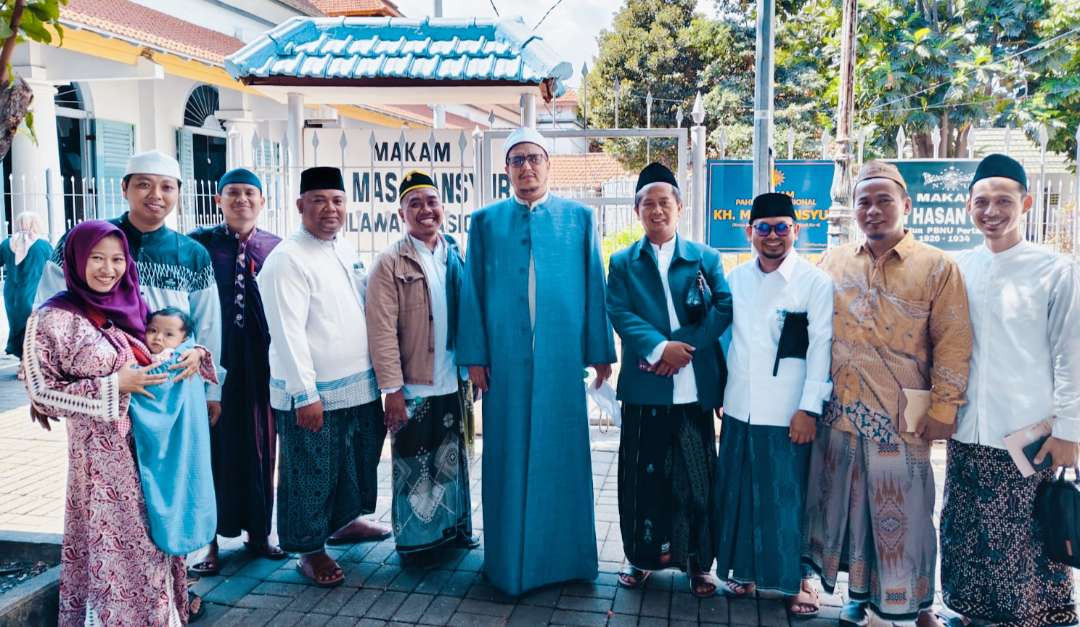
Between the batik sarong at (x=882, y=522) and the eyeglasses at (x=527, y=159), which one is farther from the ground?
the eyeglasses at (x=527, y=159)

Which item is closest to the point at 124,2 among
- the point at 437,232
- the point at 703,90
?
the point at 437,232

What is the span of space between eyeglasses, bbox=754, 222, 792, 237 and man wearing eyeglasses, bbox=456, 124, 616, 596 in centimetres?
74

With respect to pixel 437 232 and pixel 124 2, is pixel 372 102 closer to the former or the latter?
pixel 437 232

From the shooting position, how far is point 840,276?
3406 millimetres

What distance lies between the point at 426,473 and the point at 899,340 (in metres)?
2.18

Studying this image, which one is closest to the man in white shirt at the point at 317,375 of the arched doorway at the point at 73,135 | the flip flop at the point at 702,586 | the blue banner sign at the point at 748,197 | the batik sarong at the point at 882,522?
the flip flop at the point at 702,586

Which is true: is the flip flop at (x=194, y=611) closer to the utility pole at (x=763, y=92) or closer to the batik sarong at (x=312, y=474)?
the batik sarong at (x=312, y=474)

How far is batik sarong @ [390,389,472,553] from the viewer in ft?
13.0

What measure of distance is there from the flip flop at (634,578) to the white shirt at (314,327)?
1.42 metres

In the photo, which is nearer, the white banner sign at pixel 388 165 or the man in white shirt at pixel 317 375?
the man in white shirt at pixel 317 375

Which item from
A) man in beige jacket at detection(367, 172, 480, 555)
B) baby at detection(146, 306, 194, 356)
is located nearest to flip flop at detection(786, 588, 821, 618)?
man in beige jacket at detection(367, 172, 480, 555)

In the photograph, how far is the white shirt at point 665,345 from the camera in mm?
3520

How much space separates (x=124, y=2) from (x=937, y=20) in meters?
16.7

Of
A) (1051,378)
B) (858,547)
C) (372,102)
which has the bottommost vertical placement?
(858,547)
